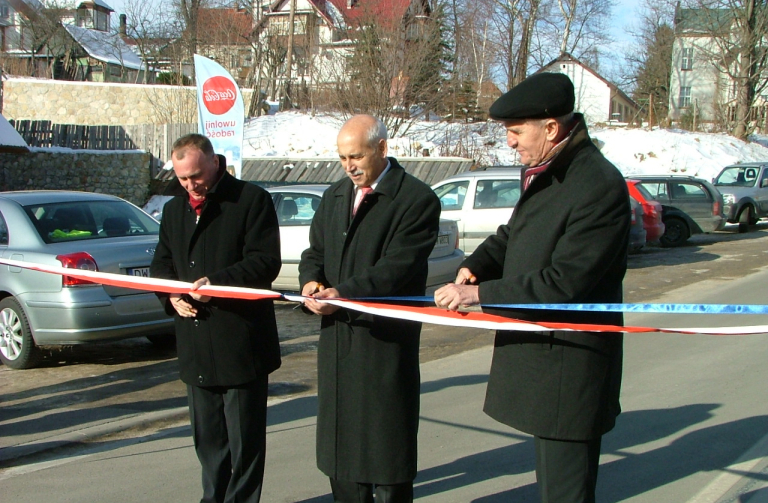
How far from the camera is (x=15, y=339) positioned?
299 inches

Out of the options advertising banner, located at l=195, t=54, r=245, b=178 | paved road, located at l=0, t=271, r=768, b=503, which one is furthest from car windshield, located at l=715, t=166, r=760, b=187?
paved road, located at l=0, t=271, r=768, b=503

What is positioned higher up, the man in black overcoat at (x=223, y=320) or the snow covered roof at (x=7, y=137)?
the snow covered roof at (x=7, y=137)

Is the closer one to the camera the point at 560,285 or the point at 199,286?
the point at 560,285

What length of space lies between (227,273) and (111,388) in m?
3.73

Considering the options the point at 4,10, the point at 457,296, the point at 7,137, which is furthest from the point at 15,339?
the point at 4,10

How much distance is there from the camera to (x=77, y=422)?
603cm

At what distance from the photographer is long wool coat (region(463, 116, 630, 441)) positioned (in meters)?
2.81

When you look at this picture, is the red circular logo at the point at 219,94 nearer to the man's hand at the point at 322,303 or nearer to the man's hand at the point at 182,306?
the man's hand at the point at 182,306

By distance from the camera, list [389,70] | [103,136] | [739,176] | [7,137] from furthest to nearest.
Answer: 1. [389,70]
2. [739,176]
3. [103,136]
4. [7,137]

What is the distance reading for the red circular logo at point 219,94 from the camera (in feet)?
38.7

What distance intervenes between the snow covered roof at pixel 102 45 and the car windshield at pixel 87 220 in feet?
154

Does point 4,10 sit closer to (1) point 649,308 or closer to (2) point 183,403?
(2) point 183,403

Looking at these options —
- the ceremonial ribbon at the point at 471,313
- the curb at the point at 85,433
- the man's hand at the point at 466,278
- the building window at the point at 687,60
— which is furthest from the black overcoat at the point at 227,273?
the building window at the point at 687,60

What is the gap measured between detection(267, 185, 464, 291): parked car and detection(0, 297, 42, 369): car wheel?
365 cm
